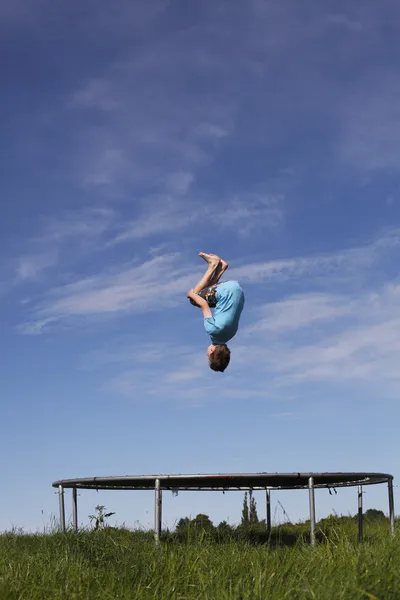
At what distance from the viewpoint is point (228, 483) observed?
10492 mm

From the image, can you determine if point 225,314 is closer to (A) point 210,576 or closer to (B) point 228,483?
(A) point 210,576

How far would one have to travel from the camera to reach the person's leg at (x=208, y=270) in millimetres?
7844

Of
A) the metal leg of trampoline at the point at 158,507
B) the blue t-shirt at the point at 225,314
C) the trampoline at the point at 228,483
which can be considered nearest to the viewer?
the blue t-shirt at the point at 225,314

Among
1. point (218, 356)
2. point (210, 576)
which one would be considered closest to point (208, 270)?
point (218, 356)

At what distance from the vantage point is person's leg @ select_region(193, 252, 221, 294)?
784 centimetres

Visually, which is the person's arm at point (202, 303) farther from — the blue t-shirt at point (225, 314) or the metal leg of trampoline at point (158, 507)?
the metal leg of trampoline at point (158, 507)

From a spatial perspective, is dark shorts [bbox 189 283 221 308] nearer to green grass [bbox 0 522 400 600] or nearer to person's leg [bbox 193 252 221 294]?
person's leg [bbox 193 252 221 294]

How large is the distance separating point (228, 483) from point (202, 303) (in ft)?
13.0

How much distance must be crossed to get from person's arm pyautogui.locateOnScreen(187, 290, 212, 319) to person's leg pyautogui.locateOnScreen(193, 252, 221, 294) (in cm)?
6

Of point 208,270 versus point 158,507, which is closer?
point 208,270

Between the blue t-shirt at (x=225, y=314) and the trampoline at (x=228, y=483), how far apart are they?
197 centimetres

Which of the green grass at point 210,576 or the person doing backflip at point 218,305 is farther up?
the person doing backflip at point 218,305

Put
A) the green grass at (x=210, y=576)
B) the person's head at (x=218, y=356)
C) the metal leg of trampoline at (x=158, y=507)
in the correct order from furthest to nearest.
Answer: the metal leg of trampoline at (x=158, y=507) < the person's head at (x=218, y=356) < the green grass at (x=210, y=576)

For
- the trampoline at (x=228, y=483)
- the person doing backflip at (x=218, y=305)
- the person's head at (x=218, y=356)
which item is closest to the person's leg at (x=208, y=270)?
the person doing backflip at (x=218, y=305)
